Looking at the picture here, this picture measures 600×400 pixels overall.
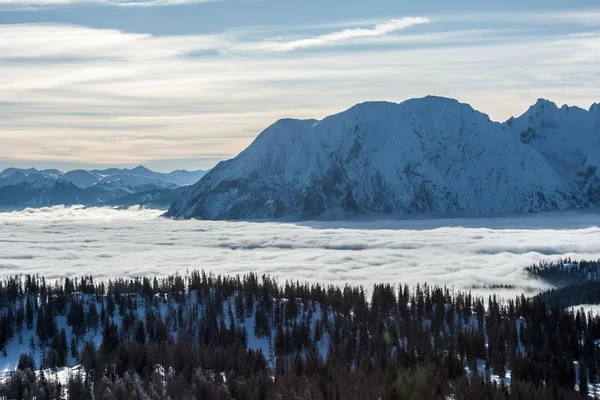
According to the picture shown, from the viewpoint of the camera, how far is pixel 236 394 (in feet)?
648

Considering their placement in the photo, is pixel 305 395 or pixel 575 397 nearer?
pixel 305 395

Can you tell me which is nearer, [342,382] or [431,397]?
[431,397]

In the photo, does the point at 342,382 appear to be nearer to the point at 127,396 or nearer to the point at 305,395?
the point at 305,395

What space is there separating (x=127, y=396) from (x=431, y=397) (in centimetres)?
8168

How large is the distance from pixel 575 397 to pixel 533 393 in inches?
532

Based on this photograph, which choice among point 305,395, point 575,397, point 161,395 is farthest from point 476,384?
point 161,395

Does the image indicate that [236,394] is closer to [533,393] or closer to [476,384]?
[476,384]

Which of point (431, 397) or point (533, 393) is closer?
point (431, 397)

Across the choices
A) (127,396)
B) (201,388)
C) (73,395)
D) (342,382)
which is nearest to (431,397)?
(342,382)

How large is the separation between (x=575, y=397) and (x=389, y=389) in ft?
179

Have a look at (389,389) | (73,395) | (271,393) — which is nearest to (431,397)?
(389,389)

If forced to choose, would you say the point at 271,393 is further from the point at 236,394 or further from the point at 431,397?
the point at 431,397

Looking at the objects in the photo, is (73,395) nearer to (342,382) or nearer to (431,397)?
(342,382)

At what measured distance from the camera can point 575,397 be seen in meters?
199
